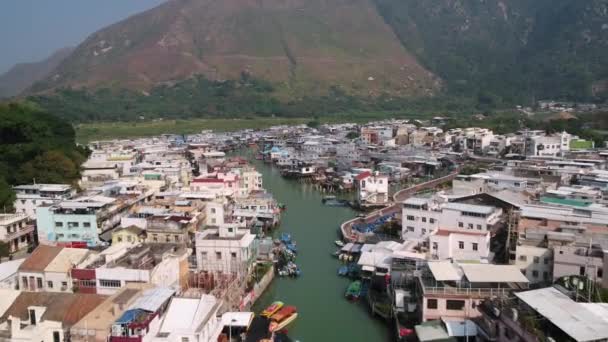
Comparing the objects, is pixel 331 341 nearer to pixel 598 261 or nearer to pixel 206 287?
pixel 206 287

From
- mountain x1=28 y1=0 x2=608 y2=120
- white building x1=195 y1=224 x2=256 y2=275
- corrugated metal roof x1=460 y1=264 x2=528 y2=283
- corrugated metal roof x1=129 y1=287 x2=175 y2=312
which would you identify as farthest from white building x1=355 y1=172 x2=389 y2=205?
mountain x1=28 y1=0 x2=608 y2=120

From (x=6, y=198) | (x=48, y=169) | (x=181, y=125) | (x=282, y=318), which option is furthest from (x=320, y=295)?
(x=181, y=125)

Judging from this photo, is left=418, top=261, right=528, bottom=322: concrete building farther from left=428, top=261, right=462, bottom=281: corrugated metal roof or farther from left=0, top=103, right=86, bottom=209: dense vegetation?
left=0, top=103, right=86, bottom=209: dense vegetation

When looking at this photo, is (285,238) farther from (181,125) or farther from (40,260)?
(181,125)

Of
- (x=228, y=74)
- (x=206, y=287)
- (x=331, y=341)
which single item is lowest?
(x=331, y=341)

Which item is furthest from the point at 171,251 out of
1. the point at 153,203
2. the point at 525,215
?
the point at 525,215

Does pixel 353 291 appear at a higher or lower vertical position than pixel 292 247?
lower
